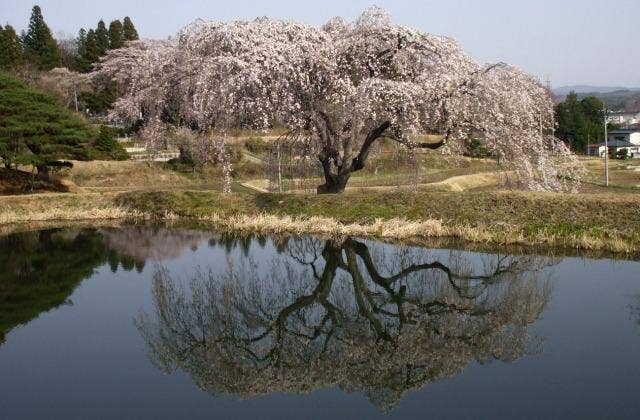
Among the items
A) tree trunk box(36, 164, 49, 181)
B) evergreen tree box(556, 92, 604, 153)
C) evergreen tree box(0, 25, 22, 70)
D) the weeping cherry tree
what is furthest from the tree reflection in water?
evergreen tree box(556, 92, 604, 153)

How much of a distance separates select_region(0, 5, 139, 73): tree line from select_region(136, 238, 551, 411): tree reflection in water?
49.8 meters

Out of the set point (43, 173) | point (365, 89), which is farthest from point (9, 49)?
point (365, 89)

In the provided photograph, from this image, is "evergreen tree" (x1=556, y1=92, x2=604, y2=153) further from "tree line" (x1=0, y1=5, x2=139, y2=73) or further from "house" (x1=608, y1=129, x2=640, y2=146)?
"tree line" (x1=0, y1=5, x2=139, y2=73)

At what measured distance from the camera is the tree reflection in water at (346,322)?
9.58 meters

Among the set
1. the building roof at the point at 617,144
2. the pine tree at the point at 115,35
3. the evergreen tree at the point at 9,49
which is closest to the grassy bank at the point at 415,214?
the evergreen tree at the point at 9,49

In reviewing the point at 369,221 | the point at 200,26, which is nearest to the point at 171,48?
the point at 200,26

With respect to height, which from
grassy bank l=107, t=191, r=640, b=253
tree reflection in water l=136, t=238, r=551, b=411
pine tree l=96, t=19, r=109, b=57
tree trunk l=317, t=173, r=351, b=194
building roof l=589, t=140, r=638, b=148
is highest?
pine tree l=96, t=19, r=109, b=57

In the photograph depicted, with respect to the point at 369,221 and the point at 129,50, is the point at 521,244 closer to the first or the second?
the point at 369,221

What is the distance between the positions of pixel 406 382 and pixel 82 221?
68.5 ft

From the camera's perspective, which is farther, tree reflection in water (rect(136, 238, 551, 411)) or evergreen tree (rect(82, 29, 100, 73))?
evergreen tree (rect(82, 29, 100, 73))

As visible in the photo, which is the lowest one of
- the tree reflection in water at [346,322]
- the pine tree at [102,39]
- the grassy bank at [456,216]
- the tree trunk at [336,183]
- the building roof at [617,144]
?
the tree reflection in water at [346,322]

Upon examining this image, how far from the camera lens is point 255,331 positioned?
11602 mm

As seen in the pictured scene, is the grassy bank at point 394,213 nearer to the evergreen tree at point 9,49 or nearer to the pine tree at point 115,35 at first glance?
the evergreen tree at point 9,49

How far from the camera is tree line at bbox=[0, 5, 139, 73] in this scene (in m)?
59.0
